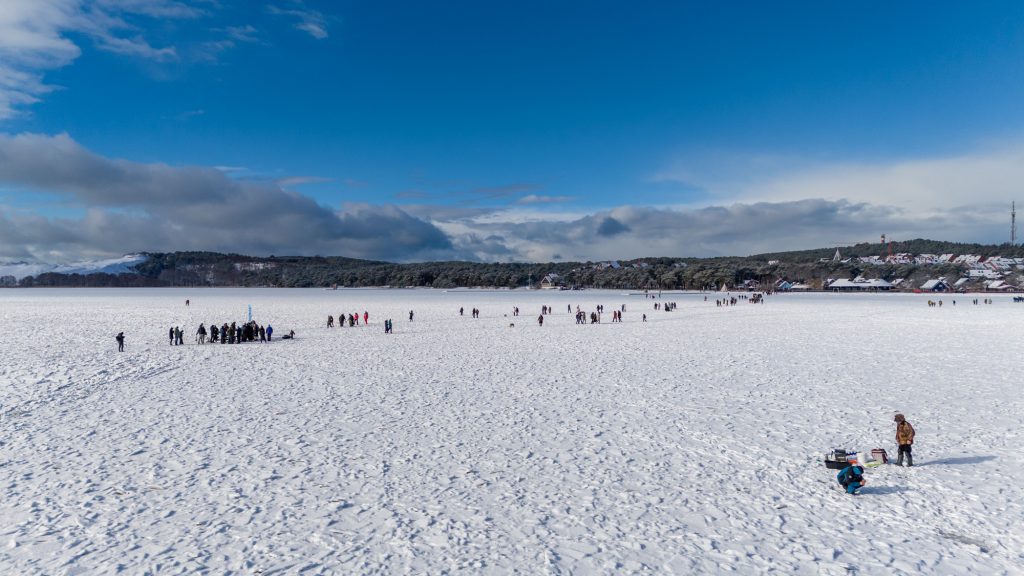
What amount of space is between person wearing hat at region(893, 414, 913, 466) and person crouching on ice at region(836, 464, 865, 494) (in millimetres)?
1501

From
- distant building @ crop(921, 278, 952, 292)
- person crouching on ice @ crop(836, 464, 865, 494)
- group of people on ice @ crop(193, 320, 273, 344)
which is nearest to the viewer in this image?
person crouching on ice @ crop(836, 464, 865, 494)

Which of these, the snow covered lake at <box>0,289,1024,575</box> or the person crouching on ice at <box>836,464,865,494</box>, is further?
the person crouching on ice at <box>836,464,865,494</box>

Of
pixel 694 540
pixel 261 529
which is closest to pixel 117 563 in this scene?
pixel 261 529

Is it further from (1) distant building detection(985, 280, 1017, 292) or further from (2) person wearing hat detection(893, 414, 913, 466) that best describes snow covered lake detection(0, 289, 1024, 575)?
(1) distant building detection(985, 280, 1017, 292)

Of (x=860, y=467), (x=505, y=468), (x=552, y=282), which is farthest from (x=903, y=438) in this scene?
(x=552, y=282)

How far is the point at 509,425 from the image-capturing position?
11016 mm

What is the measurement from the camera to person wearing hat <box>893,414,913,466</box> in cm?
839

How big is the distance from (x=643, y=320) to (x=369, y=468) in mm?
31461

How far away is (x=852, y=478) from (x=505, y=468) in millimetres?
4828

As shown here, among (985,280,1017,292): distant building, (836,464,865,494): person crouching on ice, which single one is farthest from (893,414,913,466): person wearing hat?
(985,280,1017,292): distant building

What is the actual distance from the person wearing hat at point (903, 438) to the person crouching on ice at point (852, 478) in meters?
1.50

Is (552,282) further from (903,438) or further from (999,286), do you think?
(903,438)

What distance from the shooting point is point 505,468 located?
28.3ft

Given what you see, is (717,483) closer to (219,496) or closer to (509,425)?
(509,425)
